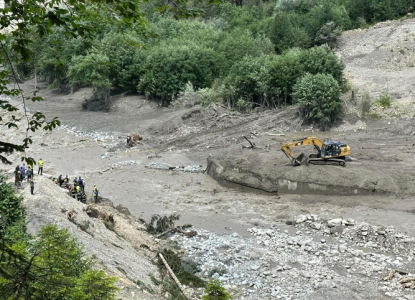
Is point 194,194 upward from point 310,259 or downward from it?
downward

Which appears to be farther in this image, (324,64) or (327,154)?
(324,64)

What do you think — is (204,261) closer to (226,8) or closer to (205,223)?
(205,223)

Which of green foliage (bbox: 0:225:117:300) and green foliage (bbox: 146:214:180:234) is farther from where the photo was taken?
green foliage (bbox: 146:214:180:234)

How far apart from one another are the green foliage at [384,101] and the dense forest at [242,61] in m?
4.00

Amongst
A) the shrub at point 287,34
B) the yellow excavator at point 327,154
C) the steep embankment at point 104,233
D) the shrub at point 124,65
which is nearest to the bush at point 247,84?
the shrub at point 287,34

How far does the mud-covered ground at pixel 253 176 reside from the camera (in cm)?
2142

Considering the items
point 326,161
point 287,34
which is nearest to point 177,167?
point 326,161

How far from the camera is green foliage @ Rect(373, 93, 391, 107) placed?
44.1 m

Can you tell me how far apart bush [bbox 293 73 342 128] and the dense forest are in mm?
90

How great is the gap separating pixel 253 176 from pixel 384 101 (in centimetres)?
1981

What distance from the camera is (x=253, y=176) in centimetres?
3136

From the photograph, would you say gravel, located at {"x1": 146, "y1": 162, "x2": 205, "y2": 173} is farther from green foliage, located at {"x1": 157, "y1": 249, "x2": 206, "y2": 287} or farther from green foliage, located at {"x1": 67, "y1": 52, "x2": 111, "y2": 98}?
green foliage, located at {"x1": 67, "y1": 52, "x2": 111, "y2": 98}

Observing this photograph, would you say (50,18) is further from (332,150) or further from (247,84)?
(247,84)

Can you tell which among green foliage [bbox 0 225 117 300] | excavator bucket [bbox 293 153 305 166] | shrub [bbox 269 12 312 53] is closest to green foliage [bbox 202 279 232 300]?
green foliage [bbox 0 225 117 300]
